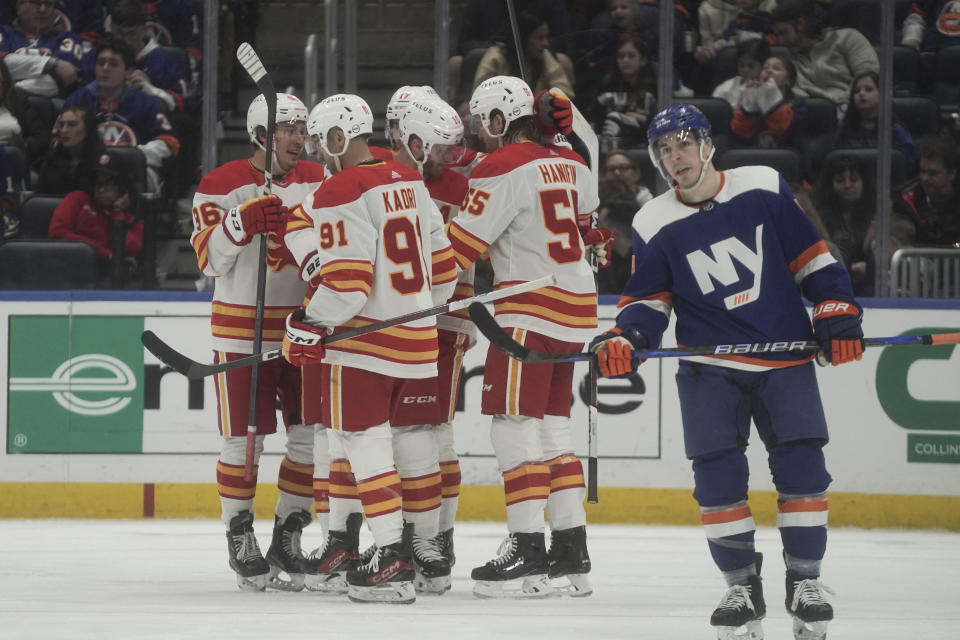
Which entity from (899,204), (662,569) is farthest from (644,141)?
(662,569)

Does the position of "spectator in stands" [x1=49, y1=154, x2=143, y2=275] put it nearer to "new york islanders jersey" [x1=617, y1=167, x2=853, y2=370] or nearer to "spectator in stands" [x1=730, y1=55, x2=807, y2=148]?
"spectator in stands" [x1=730, y1=55, x2=807, y2=148]

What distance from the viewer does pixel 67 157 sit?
652 centimetres

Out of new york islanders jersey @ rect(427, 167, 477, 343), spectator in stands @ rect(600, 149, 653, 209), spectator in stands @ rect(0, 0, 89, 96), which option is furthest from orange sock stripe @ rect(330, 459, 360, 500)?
spectator in stands @ rect(0, 0, 89, 96)

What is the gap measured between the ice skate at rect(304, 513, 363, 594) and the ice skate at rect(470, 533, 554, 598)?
366 mm

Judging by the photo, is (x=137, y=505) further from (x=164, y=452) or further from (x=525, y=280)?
(x=525, y=280)

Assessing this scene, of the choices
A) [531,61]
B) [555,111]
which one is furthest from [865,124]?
[555,111]

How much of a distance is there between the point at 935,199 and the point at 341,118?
10.8 ft

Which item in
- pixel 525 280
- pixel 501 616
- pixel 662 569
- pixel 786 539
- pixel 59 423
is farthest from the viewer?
pixel 59 423

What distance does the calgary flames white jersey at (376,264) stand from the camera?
3902mm

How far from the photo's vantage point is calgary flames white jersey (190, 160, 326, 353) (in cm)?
437

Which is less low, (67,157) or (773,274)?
(67,157)

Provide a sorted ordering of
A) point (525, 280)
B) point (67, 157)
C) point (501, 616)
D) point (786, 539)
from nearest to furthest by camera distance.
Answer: point (786, 539)
point (501, 616)
point (525, 280)
point (67, 157)

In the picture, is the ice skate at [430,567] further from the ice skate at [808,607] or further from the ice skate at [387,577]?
the ice skate at [808,607]

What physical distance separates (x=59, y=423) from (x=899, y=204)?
12.0 ft
